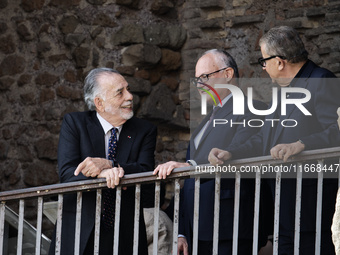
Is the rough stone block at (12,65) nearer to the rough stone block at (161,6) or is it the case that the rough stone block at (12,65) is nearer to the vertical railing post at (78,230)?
the rough stone block at (161,6)

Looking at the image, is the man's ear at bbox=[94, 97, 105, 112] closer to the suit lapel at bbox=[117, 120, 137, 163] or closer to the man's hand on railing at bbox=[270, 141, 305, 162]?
the suit lapel at bbox=[117, 120, 137, 163]

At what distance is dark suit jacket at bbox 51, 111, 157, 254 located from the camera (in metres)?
4.21

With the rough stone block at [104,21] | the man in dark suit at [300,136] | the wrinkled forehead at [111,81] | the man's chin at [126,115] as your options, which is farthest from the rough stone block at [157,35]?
the man in dark suit at [300,136]

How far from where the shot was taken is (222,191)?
13.5 ft

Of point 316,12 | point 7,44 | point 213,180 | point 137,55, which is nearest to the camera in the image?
point 213,180

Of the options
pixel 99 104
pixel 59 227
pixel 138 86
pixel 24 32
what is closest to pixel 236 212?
pixel 59 227

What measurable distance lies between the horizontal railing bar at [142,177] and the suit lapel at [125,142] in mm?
283

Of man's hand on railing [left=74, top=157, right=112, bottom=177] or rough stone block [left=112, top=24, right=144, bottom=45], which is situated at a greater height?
rough stone block [left=112, top=24, right=144, bottom=45]

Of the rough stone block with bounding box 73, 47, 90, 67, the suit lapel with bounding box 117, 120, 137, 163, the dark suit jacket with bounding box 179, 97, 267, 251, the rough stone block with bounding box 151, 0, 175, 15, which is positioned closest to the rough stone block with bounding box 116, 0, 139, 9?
the rough stone block with bounding box 151, 0, 175, 15

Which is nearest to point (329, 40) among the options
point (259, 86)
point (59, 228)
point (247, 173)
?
point (259, 86)

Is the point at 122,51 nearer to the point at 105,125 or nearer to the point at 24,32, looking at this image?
the point at 24,32

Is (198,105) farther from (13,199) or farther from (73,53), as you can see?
(13,199)

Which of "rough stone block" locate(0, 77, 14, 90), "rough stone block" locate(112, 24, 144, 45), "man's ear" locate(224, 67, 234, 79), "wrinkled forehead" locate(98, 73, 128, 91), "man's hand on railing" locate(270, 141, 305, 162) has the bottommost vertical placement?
"man's hand on railing" locate(270, 141, 305, 162)

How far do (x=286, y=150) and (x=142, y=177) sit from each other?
0.76 metres
